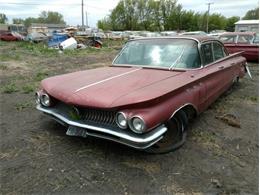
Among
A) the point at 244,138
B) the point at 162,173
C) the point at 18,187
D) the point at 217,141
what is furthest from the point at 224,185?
the point at 18,187

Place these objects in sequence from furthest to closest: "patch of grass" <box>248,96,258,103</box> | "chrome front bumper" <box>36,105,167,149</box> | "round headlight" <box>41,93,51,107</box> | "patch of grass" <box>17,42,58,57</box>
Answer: "patch of grass" <box>17,42,58,57</box>
"patch of grass" <box>248,96,258,103</box>
"round headlight" <box>41,93,51,107</box>
"chrome front bumper" <box>36,105,167,149</box>

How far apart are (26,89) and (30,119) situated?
2343 millimetres

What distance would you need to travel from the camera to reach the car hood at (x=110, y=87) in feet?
10.5

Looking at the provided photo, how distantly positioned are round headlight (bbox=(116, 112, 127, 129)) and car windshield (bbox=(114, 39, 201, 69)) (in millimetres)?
1601

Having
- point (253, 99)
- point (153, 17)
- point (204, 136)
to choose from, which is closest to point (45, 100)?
point (204, 136)

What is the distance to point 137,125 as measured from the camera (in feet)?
10.0

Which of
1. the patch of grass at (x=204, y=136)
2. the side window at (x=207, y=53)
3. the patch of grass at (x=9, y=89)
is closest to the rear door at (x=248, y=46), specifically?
the side window at (x=207, y=53)

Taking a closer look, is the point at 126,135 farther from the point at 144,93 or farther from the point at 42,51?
the point at 42,51

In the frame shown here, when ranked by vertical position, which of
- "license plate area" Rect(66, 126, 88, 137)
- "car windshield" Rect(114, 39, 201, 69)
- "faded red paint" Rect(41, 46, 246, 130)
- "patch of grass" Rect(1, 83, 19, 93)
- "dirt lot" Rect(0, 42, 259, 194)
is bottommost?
"dirt lot" Rect(0, 42, 259, 194)

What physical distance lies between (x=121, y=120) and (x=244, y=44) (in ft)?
33.2

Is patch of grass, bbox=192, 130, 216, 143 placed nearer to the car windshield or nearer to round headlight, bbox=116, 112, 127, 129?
the car windshield

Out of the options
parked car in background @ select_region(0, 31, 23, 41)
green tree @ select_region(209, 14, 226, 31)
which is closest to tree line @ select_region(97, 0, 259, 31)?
green tree @ select_region(209, 14, 226, 31)

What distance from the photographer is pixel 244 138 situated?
413 cm

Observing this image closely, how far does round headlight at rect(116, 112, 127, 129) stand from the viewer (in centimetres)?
308
